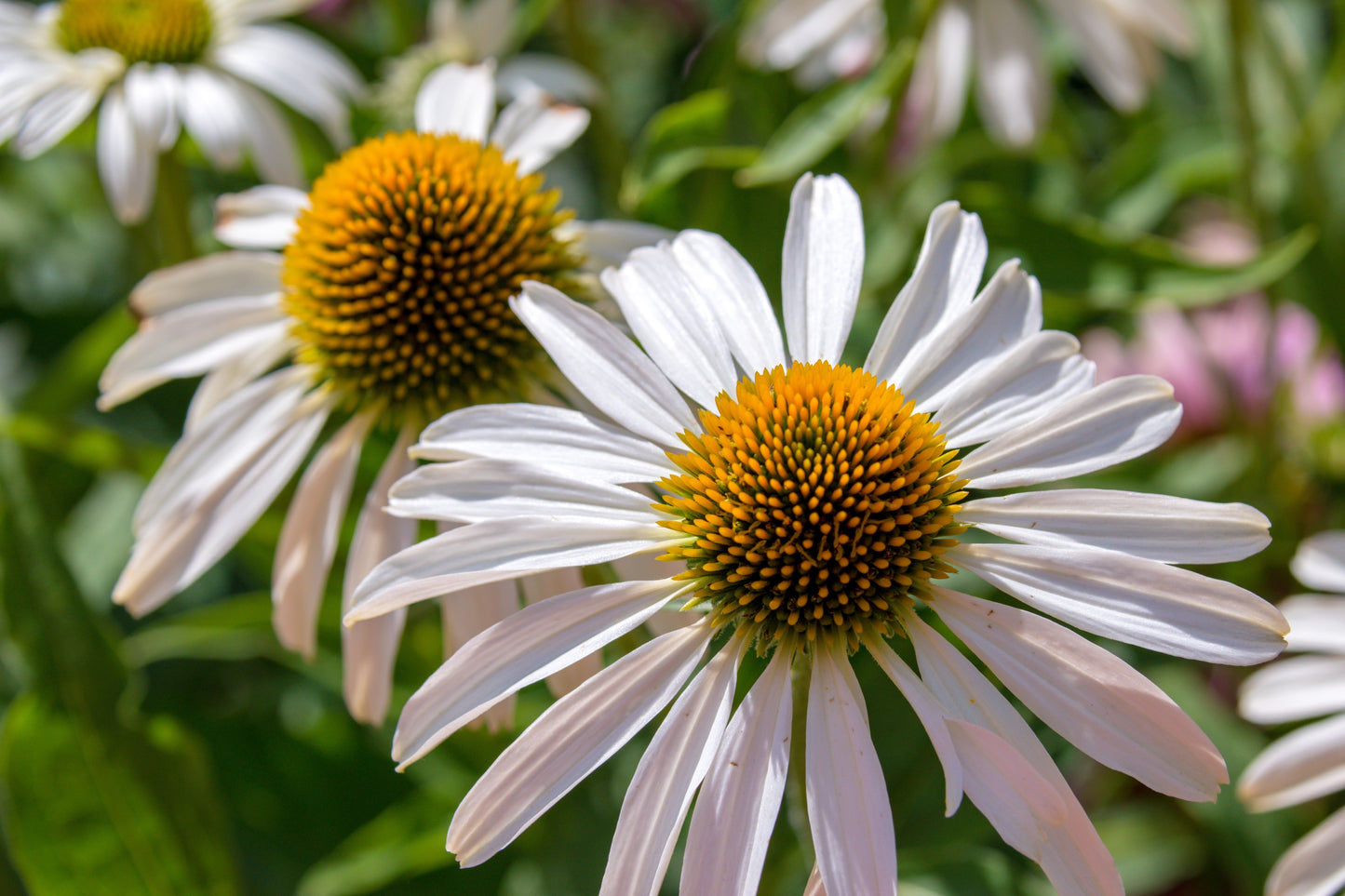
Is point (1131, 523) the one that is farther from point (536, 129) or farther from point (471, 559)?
point (536, 129)

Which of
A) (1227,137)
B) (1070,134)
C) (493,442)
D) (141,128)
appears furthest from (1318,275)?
(141,128)

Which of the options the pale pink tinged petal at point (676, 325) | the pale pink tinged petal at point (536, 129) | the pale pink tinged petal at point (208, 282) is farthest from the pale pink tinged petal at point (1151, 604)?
the pale pink tinged petal at point (208, 282)

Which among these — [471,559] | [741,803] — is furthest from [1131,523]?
[471,559]

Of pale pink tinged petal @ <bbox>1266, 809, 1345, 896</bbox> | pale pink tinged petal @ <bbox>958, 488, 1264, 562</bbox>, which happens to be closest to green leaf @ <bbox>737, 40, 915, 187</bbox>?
pale pink tinged petal @ <bbox>958, 488, 1264, 562</bbox>

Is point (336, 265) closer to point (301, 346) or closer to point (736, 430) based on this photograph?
point (301, 346)

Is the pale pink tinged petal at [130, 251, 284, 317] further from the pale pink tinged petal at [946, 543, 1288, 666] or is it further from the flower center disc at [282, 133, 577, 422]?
the pale pink tinged petal at [946, 543, 1288, 666]

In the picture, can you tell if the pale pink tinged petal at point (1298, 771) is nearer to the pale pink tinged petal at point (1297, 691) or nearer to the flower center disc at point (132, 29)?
the pale pink tinged petal at point (1297, 691)
